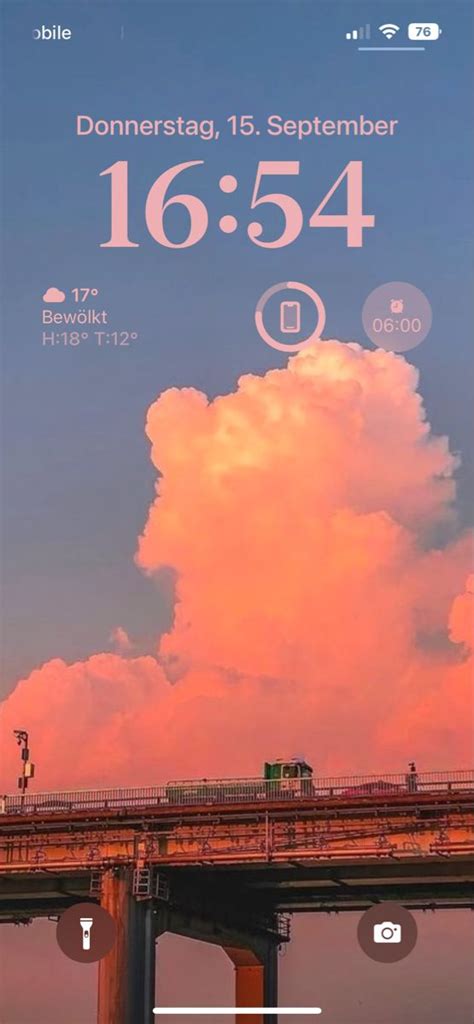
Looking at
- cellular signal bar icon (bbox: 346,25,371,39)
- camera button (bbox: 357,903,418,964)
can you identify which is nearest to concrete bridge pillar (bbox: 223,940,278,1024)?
camera button (bbox: 357,903,418,964)

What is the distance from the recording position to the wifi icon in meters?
35.5

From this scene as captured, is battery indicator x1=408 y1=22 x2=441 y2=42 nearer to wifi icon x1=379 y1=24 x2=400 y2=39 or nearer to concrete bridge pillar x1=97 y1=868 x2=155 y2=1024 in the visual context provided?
wifi icon x1=379 y1=24 x2=400 y2=39

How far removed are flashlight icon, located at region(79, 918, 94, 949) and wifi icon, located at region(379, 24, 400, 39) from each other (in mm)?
25567

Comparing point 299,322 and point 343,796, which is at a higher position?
point 299,322

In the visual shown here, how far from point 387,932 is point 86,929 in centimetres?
934

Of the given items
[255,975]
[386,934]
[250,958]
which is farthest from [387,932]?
[255,975]

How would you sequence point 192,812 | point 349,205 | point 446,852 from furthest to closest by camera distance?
point 192,812, point 446,852, point 349,205

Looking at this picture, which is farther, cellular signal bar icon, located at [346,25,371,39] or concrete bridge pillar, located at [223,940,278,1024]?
concrete bridge pillar, located at [223,940,278,1024]

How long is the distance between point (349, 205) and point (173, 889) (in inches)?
2792

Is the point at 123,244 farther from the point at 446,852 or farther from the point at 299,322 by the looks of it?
the point at 446,852

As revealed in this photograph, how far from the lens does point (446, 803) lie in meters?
86.9

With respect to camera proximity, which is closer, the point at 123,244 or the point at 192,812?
the point at 123,244

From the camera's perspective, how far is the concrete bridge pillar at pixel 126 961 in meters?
86.0

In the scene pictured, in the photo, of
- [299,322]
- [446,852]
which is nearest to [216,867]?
[446,852]
